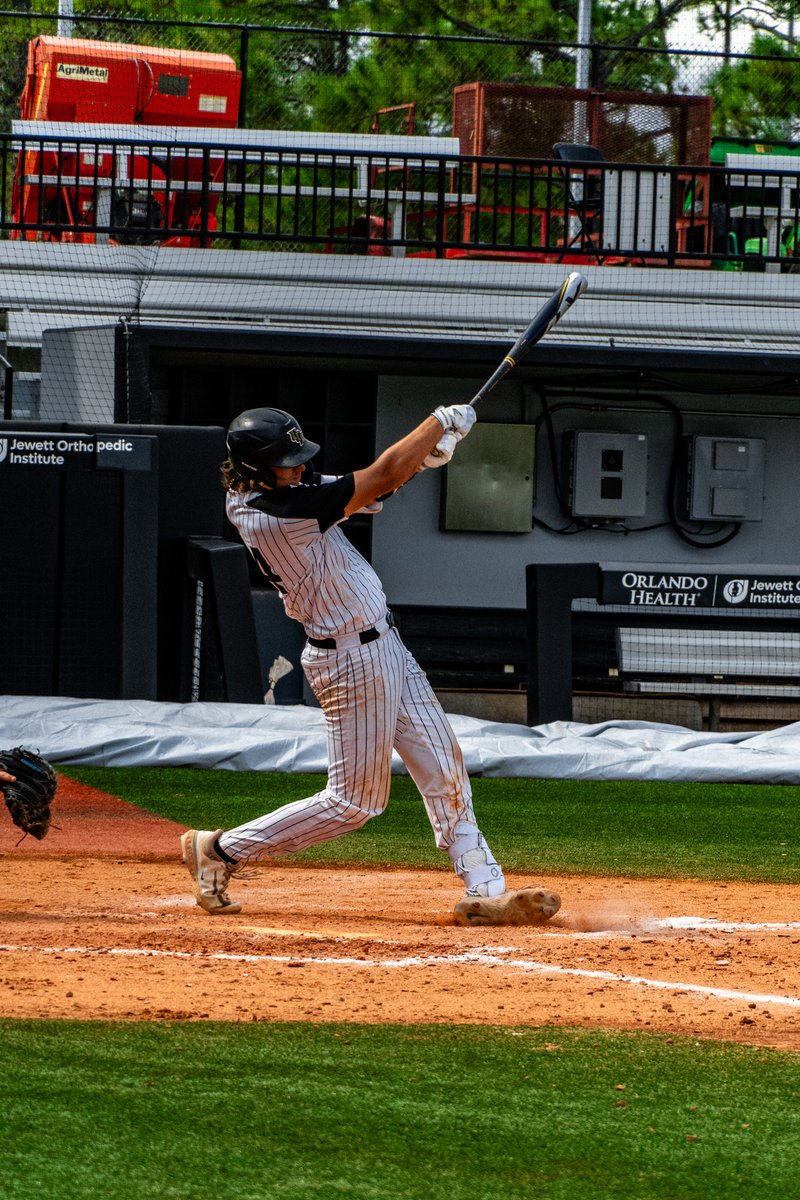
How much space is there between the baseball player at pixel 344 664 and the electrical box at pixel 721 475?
1072 centimetres

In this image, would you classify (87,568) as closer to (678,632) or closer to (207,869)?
(678,632)

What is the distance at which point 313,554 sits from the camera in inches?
206

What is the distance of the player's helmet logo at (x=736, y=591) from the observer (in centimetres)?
1267

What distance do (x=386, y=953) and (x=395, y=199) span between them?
11.6 m

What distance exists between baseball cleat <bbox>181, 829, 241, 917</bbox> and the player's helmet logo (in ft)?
25.2

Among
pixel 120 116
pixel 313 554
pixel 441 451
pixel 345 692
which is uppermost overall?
pixel 120 116

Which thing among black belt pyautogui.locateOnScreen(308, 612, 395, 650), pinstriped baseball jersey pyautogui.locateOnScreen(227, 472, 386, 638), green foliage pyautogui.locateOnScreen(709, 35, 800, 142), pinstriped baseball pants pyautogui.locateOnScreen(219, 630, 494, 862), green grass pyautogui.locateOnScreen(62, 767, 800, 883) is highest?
green foliage pyautogui.locateOnScreen(709, 35, 800, 142)

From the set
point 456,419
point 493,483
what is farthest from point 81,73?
point 456,419

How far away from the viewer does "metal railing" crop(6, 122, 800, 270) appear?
577 inches

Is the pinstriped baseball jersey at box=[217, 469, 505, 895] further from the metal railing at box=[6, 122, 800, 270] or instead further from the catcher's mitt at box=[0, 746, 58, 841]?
the metal railing at box=[6, 122, 800, 270]

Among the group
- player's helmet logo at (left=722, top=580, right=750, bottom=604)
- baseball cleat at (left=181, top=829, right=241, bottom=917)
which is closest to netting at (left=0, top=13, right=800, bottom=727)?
player's helmet logo at (left=722, top=580, right=750, bottom=604)

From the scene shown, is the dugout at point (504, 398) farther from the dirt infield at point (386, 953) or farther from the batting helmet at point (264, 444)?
the batting helmet at point (264, 444)

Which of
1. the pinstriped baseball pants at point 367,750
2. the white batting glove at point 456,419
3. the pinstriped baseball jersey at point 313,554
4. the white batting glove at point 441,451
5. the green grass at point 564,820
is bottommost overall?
the green grass at point 564,820

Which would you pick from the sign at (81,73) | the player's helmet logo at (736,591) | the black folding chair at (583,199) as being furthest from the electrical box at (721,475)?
the sign at (81,73)
